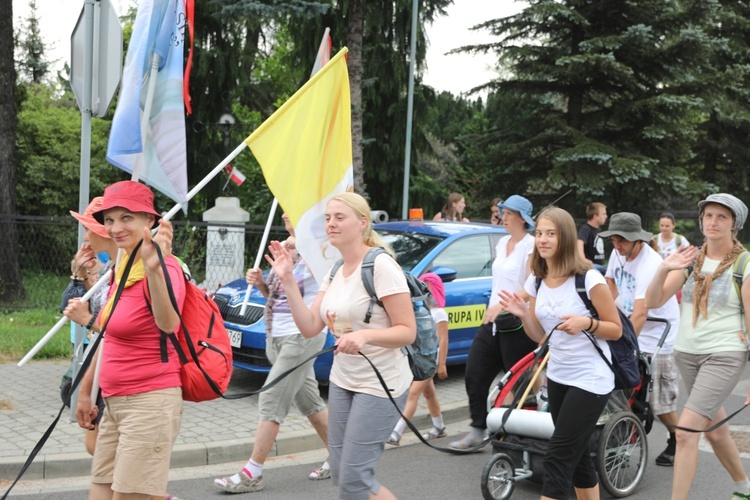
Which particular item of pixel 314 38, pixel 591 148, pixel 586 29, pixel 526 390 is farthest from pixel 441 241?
pixel 586 29

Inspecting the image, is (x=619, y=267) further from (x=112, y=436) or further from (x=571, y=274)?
(x=112, y=436)

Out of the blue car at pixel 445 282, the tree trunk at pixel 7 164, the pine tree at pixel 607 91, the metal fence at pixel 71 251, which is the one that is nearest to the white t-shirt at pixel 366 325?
the blue car at pixel 445 282

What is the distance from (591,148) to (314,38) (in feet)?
25.5

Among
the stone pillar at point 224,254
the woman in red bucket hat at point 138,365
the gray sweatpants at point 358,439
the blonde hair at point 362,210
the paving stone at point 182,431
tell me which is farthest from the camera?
the stone pillar at point 224,254

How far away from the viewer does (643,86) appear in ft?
71.9

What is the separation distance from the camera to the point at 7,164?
1342 centimetres

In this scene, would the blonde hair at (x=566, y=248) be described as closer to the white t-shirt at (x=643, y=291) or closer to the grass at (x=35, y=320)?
the white t-shirt at (x=643, y=291)

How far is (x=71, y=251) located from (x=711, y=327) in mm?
12406

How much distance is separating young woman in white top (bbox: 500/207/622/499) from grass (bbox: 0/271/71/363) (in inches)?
253

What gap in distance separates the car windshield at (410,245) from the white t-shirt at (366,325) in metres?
4.40

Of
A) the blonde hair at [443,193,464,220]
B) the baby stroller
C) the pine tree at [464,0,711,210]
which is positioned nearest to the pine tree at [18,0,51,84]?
the pine tree at [464,0,711,210]

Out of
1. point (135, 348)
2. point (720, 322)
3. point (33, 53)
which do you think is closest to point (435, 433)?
point (720, 322)

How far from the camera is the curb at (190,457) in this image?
211 inches

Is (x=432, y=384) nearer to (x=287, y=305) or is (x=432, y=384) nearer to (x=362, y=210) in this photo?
(x=287, y=305)
